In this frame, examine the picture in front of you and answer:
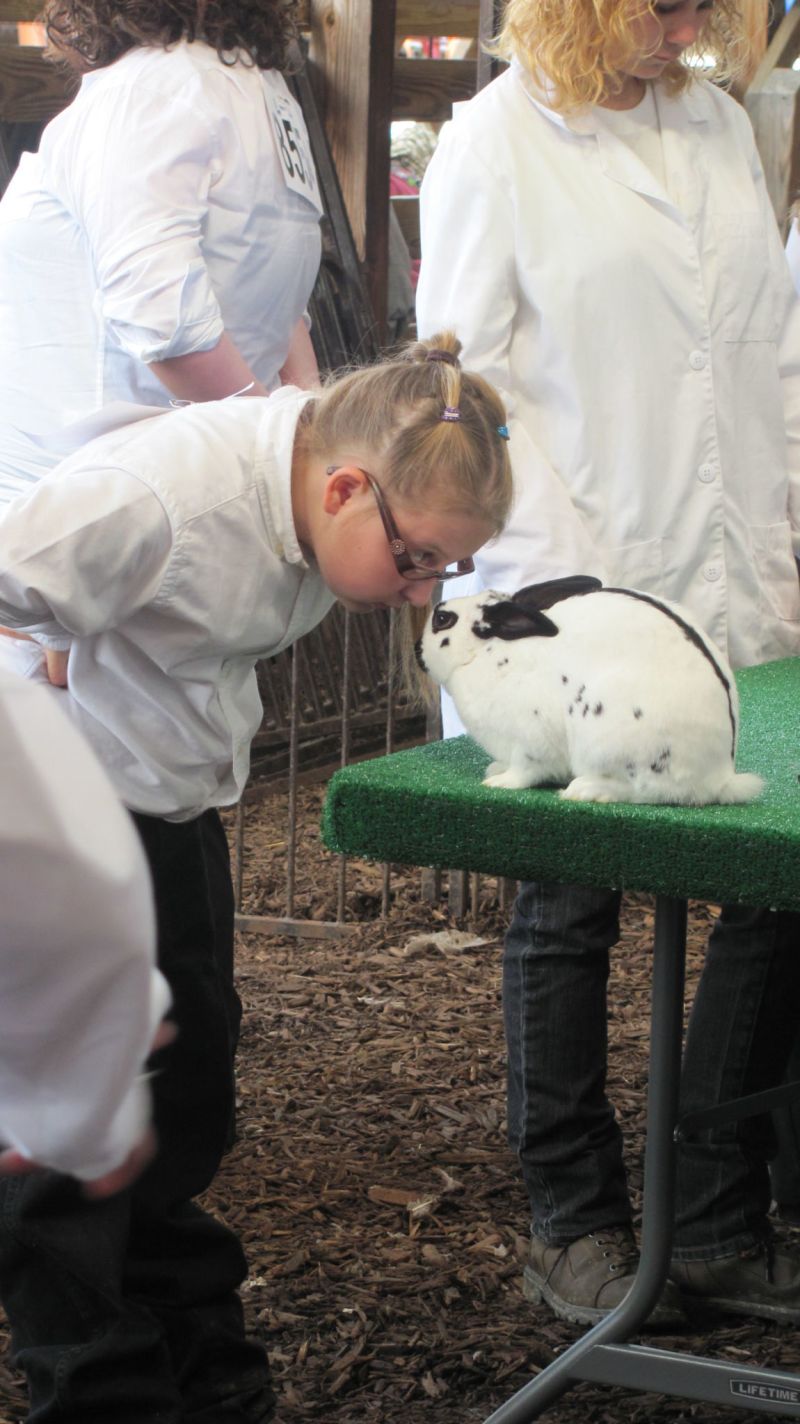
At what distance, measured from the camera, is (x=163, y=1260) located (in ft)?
6.26

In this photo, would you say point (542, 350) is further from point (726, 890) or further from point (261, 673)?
point (261, 673)

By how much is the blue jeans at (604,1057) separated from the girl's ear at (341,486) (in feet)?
2.26

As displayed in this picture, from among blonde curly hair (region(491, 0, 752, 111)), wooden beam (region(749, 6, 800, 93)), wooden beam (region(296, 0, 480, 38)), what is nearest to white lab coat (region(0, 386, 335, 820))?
blonde curly hair (region(491, 0, 752, 111))

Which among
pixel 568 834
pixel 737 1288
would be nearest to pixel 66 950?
pixel 568 834

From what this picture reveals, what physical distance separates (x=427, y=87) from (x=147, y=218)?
3470 millimetres

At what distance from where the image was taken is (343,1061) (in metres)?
3.29

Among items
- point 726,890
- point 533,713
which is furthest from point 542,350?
point 726,890

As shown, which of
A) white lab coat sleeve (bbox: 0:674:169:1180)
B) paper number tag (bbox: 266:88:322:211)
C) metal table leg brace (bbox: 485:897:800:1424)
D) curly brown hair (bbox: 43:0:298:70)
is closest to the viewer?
white lab coat sleeve (bbox: 0:674:169:1180)

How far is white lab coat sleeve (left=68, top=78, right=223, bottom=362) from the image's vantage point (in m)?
2.25

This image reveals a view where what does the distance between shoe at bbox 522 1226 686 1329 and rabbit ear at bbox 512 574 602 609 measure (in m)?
0.96

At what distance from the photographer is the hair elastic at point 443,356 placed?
192 cm

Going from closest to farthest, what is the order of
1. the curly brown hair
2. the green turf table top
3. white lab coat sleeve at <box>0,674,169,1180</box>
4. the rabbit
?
white lab coat sleeve at <box>0,674,169,1180</box> → the green turf table top → the rabbit → the curly brown hair

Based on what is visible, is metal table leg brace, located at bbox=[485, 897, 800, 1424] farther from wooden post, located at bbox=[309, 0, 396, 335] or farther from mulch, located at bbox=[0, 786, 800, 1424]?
wooden post, located at bbox=[309, 0, 396, 335]

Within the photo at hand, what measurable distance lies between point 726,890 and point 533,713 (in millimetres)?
329
